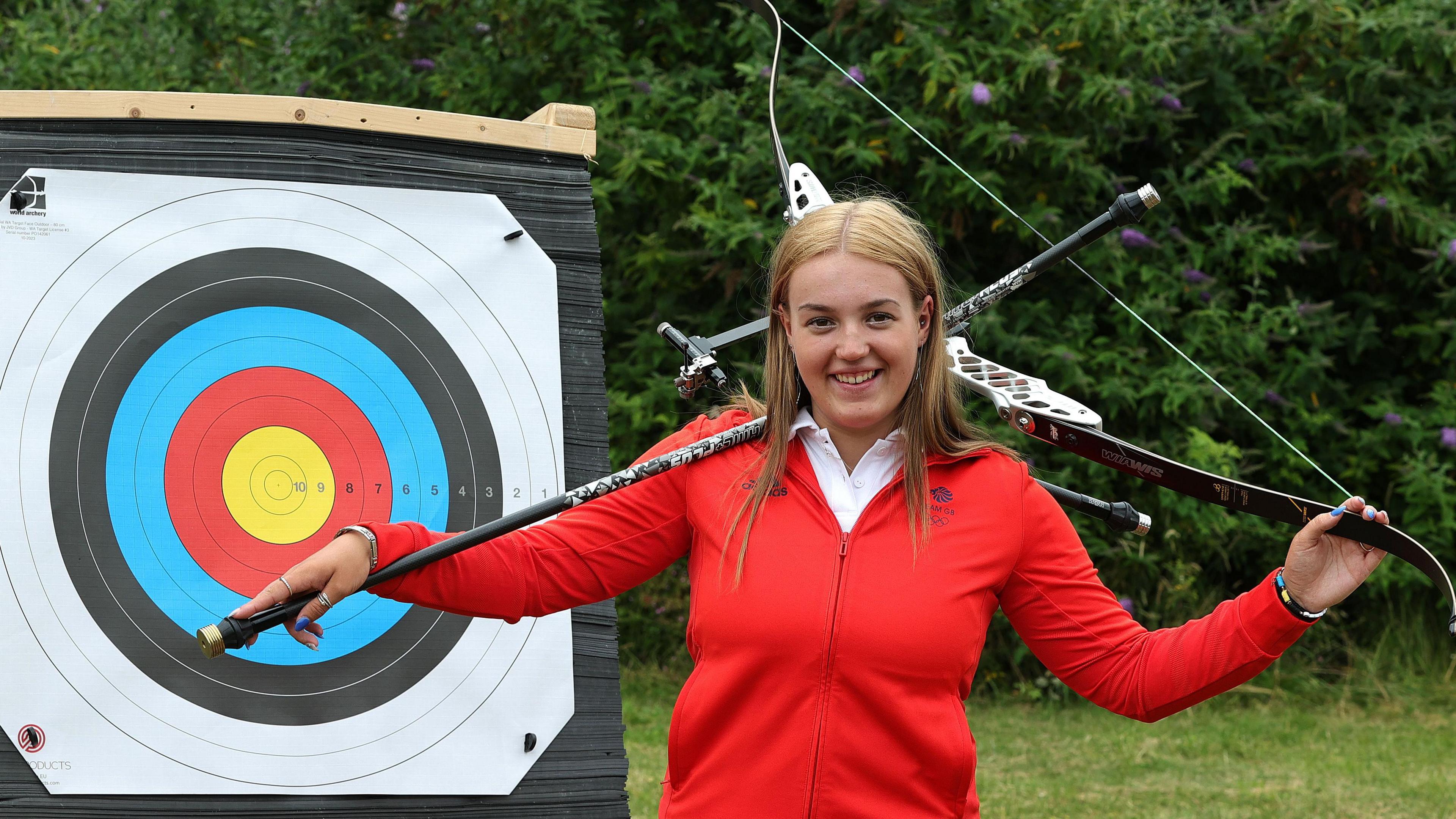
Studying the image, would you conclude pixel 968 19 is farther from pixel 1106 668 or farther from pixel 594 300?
pixel 1106 668

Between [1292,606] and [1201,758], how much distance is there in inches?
100.0

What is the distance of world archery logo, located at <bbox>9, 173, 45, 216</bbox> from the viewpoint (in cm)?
212

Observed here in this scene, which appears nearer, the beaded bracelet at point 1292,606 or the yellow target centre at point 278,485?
the beaded bracelet at point 1292,606

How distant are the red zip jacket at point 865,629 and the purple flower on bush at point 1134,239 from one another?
116 inches

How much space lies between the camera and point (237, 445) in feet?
7.35

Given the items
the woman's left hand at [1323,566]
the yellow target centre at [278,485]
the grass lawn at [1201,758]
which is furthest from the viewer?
the grass lawn at [1201,758]

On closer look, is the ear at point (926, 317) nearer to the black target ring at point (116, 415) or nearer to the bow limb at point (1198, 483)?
the bow limb at point (1198, 483)

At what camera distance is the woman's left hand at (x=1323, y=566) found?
4.35 feet

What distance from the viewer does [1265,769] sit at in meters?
3.53

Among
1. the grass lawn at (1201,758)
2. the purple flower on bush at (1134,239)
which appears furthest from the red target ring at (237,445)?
the purple flower on bush at (1134,239)

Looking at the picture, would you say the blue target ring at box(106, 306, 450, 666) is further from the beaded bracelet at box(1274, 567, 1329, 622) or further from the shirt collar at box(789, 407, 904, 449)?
the beaded bracelet at box(1274, 567, 1329, 622)

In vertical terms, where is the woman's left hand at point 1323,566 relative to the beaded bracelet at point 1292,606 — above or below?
above

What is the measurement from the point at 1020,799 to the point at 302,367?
79.8 inches

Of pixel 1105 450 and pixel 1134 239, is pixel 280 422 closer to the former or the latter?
pixel 1105 450
